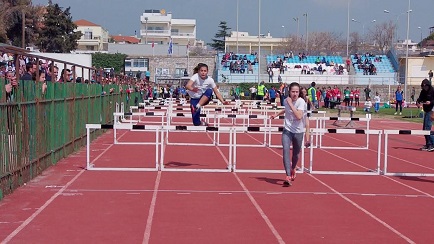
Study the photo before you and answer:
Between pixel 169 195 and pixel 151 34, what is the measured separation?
399 feet

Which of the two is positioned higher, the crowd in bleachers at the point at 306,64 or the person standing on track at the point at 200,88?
the crowd in bleachers at the point at 306,64

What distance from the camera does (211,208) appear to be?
10.8 m

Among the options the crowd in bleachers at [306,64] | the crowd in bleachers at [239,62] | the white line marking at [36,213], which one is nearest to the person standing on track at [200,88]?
the white line marking at [36,213]

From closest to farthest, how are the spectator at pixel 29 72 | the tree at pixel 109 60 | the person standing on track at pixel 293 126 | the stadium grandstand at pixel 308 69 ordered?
the person standing on track at pixel 293 126, the spectator at pixel 29 72, the stadium grandstand at pixel 308 69, the tree at pixel 109 60

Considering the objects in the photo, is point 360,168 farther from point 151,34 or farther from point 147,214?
point 151,34

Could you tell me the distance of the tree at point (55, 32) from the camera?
249 feet

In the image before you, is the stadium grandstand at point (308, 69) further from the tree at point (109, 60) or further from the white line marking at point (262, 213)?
the white line marking at point (262, 213)

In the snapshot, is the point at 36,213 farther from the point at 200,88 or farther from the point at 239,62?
the point at 239,62

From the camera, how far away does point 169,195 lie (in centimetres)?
1188

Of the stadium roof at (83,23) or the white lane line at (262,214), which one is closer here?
the white lane line at (262,214)

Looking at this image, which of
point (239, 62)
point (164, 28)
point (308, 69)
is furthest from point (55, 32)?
point (164, 28)

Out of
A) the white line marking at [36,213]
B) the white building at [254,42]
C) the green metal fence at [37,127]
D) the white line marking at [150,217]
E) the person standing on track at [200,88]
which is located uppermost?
the white building at [254,42]

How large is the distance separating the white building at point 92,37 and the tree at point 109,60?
127 feet

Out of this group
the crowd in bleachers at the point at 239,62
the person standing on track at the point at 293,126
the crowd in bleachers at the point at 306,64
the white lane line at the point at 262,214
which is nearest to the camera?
the white lane line at the point at 262,214
